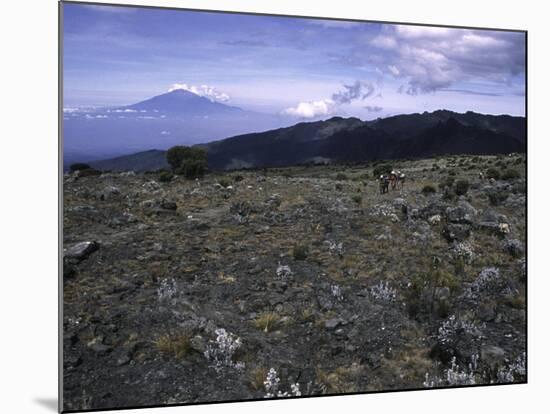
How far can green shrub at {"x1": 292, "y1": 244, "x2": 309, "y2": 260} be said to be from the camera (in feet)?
24.2

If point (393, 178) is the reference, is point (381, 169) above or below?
above

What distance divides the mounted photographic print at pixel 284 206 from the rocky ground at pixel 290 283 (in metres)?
0.02

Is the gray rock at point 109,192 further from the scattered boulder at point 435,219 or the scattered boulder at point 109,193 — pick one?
the scattered boulder at point 435,219

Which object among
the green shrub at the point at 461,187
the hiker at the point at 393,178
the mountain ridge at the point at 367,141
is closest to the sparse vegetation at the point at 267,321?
the mountain ridge at the point at 367,141

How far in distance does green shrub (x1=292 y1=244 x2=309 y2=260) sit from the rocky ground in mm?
12

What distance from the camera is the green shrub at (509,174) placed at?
8.00m

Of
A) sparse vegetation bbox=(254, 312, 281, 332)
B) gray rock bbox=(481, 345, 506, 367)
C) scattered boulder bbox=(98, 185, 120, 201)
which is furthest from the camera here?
gray rock bbox=(481, 345, 506, 367)

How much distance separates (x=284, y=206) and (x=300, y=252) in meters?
0.58

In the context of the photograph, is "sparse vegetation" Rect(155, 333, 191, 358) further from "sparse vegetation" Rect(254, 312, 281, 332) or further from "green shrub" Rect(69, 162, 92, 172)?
"green shrub" Rect(69, 162, 92, 172)

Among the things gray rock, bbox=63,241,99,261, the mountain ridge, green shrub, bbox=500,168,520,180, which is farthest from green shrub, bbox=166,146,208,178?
green shrub, bbox=500,168,520,180

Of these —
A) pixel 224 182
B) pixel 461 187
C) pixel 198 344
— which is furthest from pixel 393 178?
pixel 198 344

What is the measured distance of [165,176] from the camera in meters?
7.23

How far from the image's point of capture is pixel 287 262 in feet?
24.1

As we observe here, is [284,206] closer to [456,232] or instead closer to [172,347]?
[172,347]
